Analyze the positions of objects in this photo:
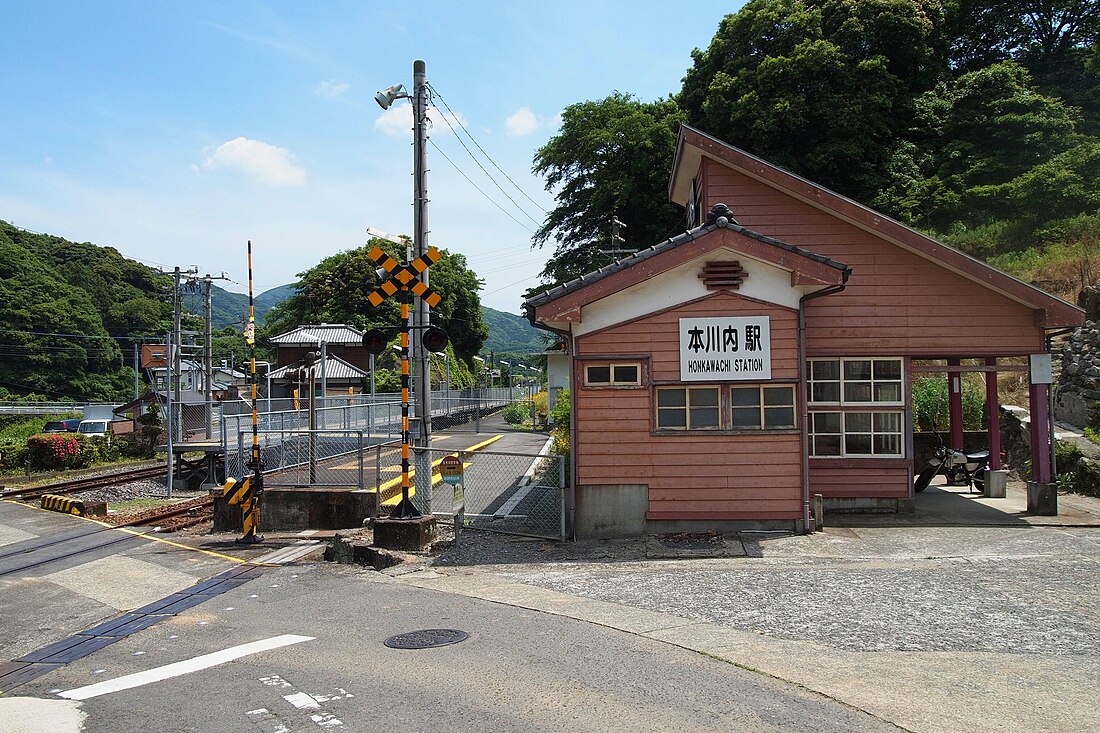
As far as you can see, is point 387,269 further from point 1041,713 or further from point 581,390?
point 1041,713

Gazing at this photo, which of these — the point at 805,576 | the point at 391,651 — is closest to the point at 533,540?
the point at 805,576

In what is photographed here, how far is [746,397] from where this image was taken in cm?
1191

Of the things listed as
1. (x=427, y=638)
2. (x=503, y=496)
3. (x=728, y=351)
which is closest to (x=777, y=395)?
(x=728, y=351)

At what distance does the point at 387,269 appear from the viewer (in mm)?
12016

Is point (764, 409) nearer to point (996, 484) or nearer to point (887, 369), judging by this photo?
point (887, 369)

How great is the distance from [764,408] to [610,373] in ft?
7.54

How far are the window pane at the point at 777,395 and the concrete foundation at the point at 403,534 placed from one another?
5.27 m

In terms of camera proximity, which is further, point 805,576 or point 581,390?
point 581,390

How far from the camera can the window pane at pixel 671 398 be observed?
11908mm

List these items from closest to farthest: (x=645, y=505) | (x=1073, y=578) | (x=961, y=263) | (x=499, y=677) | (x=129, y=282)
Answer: (x=499, y=677), (x=1073, y=578), (x=645, y=505), (x=961, y=263), (x=129, y=282)

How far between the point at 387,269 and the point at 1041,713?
9534 millimetres

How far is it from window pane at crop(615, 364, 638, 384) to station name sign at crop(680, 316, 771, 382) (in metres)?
0.68

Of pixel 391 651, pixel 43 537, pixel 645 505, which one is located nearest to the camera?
pixel 391 651

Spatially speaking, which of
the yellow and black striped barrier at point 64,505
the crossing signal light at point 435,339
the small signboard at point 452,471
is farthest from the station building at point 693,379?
the yellow and black striped barrier at point 64,505
